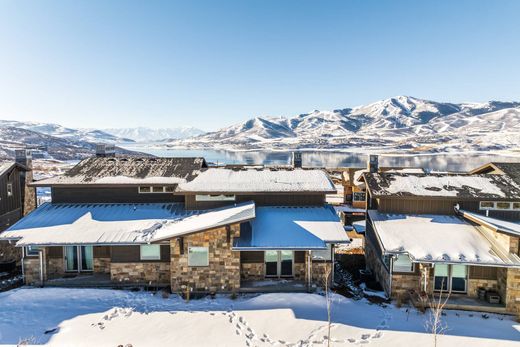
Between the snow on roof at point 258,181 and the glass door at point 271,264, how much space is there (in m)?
3.59

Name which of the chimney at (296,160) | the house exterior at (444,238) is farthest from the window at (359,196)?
the house exterior at (444,238)

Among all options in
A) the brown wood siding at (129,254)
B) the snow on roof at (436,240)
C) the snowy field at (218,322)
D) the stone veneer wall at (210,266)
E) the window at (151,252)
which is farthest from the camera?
the window at (151,252)

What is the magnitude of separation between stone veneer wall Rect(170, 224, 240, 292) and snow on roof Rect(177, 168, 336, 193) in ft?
11.3

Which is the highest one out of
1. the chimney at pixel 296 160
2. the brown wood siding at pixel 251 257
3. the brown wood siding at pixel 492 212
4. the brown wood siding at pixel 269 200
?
the chimney at pixel 296 160

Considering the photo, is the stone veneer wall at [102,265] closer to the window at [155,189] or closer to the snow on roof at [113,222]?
the snow on roof at [113,222]

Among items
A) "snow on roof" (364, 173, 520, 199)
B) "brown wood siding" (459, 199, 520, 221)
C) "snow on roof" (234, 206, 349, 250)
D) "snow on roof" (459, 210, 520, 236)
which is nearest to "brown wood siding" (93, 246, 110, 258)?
"snow on roof" (234, 206, 349, 250)

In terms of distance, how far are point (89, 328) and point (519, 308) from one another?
17022mm

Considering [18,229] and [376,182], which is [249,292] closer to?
[376,182]

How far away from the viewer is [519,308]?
13422 mm

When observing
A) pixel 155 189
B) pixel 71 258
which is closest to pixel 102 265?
pixel 71 258

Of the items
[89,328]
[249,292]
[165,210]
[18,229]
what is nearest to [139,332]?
[89,328]

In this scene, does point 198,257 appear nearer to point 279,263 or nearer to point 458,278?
point 279,263

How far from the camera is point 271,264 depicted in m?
16.2

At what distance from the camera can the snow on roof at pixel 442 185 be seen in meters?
17.1
